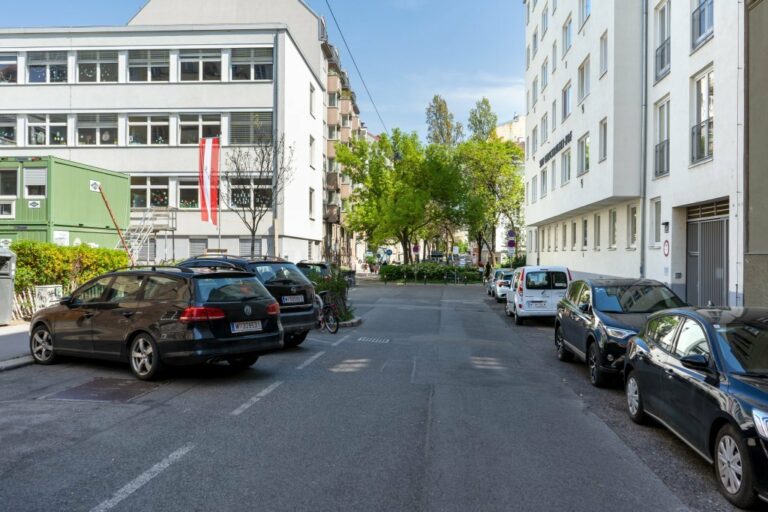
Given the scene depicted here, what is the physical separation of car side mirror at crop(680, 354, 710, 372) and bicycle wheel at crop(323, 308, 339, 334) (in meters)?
10.3

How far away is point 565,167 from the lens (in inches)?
1148

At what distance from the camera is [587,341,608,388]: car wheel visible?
894 centimetres

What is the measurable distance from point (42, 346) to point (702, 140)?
578 inches

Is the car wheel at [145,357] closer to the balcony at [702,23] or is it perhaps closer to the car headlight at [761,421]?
the car headlight at [761,421]

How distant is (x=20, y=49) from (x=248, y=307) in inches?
1295

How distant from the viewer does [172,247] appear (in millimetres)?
32188

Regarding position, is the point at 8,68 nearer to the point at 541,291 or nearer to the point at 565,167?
the point at 565,167

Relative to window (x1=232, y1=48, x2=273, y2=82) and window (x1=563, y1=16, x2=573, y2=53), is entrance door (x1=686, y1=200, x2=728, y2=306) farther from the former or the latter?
window (x1=232, y1=48, x2=273, y2=82)

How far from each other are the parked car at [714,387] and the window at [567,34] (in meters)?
24.3

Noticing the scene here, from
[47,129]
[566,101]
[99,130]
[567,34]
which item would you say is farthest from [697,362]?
[47,129]

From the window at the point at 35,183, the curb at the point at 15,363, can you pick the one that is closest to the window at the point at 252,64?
the window at the point at 35,183

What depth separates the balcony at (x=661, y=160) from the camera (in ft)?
59.2

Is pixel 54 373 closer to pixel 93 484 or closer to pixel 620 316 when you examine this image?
pixel 93 484

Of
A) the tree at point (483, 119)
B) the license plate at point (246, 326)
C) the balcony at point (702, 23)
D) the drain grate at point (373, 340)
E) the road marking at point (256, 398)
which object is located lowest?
the drain grate at point (373, 340)
